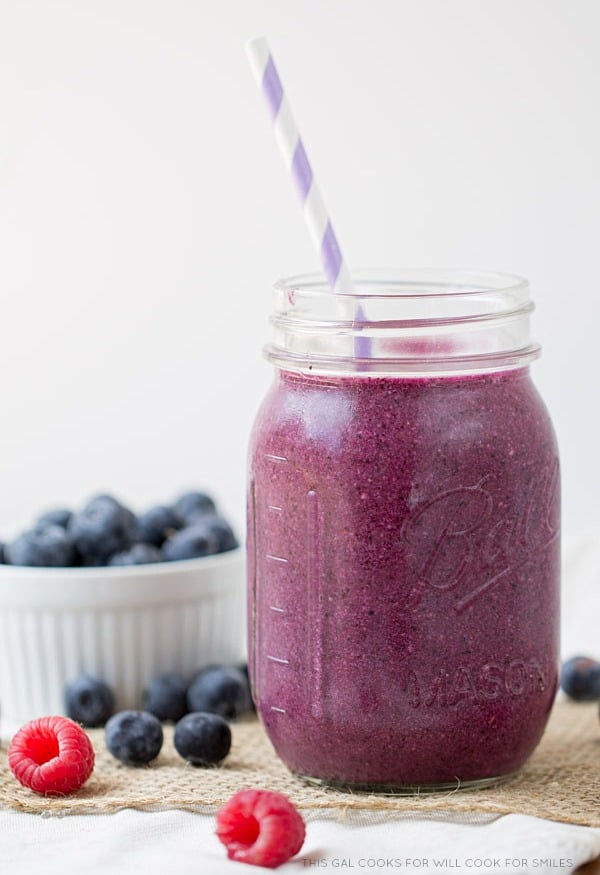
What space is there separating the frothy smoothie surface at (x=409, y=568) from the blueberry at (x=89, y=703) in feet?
1.23

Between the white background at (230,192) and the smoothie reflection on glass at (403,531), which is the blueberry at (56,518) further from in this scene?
the white background at (230,192)

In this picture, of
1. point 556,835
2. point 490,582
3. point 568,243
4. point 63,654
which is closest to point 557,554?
point 490,582

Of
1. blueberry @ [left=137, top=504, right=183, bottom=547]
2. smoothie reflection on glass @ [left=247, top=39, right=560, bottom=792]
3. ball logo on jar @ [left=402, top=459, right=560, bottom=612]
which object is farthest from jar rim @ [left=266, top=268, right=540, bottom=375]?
blueberry @ [left=137, top=504, right=183, bottom=547]

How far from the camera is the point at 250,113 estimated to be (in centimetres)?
261

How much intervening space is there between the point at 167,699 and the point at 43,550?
9.6 inches

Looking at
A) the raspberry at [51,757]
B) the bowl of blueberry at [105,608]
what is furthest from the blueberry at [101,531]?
the raspberry at [51,757]

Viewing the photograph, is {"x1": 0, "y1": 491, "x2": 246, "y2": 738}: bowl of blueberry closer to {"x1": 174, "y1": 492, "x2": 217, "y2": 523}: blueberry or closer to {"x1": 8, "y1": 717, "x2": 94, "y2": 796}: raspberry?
{"x1": 174, "y1": 492, "x2": 217, "y2": 523}: blueberry

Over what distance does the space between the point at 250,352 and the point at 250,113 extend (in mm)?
494

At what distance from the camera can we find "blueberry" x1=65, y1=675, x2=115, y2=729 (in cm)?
160

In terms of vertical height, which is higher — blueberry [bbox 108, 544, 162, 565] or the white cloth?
blueberry [bbox 108, 544, 162, 565]

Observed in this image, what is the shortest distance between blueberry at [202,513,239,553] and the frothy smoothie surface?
1.46ft

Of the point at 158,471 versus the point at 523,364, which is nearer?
the point at 523,364

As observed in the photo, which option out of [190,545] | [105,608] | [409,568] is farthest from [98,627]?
[409,568]

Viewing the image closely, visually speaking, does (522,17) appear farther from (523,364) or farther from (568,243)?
(523,364)
